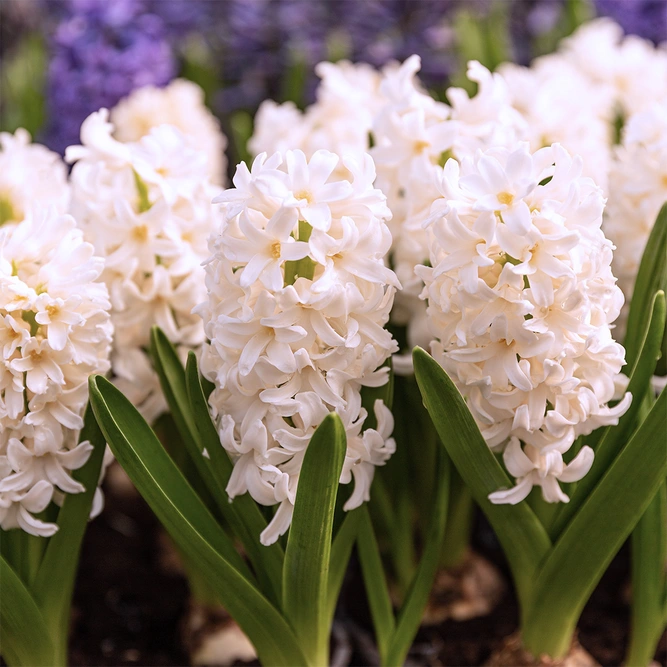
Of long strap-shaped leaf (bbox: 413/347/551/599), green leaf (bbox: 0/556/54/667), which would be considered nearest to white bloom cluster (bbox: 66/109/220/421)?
green leaf (bbox: 0/556/54/667)

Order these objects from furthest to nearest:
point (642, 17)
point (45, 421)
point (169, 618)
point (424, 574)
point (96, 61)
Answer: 1. point (642, 17)
2. point (96, 61)
3. point (169, 618)
4. point (424, 574)
5. point (45, 421)

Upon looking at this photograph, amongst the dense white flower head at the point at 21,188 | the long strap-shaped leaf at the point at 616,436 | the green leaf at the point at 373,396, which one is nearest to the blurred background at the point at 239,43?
the dense white flower head at the point at 21,188

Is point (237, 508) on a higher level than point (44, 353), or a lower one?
lower

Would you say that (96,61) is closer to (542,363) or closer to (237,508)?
(237,508)

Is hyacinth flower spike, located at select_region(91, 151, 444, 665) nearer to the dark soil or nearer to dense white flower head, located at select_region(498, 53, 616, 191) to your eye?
the dark soil

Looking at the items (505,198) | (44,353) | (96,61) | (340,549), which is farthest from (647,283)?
(96,61)

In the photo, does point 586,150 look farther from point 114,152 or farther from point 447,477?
point 114,152

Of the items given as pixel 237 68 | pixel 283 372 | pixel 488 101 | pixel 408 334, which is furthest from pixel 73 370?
pixel 237 68
